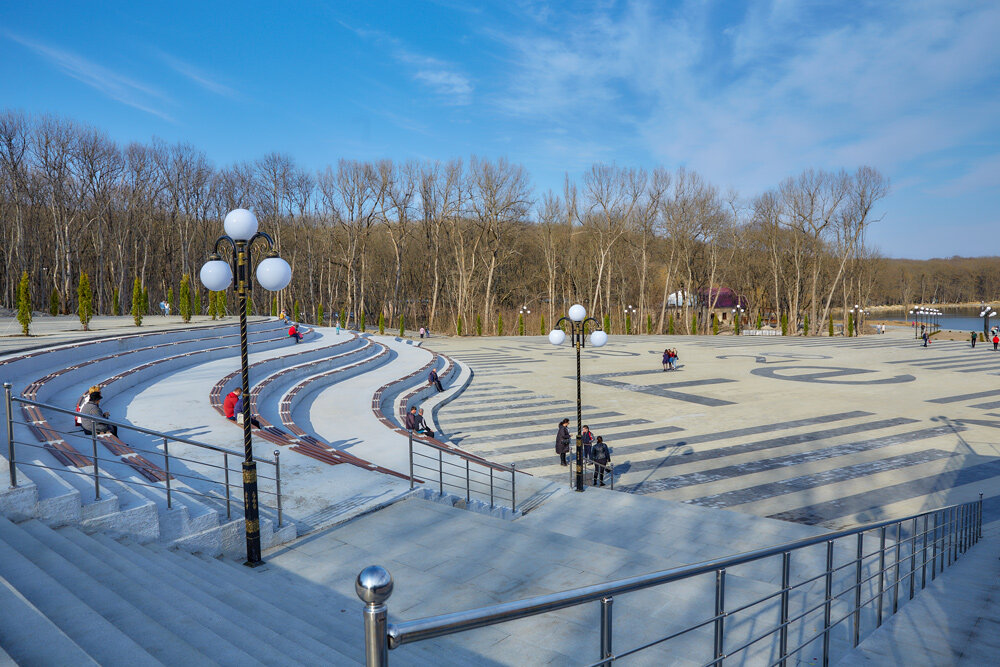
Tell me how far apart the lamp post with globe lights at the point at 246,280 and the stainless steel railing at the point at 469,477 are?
3.10m

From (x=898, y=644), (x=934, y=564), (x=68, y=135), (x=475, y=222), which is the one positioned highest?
(x=68, y=135)

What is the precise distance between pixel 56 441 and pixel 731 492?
11445 millimetres

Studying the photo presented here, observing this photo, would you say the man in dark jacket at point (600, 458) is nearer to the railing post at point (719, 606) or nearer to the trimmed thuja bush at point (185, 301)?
the railing post at point (719, 606)

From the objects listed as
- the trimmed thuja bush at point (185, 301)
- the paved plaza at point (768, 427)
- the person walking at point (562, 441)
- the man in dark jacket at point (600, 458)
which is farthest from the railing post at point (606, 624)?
the trimmed thuja bush at point (185, 301)

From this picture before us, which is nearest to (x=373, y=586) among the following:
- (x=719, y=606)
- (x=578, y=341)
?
(x=719, y=606)

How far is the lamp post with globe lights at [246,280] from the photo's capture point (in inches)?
252

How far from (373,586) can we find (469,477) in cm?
985

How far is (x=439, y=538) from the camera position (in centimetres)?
719

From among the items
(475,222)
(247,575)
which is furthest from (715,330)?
(247,575)

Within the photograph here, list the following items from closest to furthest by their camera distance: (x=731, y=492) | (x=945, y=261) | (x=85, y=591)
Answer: (x=85, y=591) < (x=731, y=492) < (x=945, y=261)

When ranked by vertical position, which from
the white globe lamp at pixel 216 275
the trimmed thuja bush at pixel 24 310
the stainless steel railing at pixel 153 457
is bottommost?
the stainless steel railing at pixel 153 457

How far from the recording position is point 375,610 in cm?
163

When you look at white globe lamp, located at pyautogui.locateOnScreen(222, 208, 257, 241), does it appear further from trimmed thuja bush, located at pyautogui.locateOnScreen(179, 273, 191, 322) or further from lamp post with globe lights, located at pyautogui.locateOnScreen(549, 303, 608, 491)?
trimmed thuja bush, located at pyautogui.locateOnScreen(179, 273, 191, 322)

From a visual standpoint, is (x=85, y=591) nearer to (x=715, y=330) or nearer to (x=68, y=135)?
(x=68, y=135)
